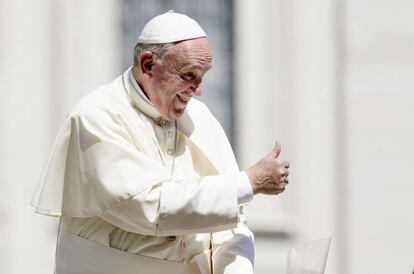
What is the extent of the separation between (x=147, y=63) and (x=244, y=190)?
1.68 ft

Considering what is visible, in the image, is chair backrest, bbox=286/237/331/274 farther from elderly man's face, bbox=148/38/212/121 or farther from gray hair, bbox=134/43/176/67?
gray hair, bbox=134/43/176/67

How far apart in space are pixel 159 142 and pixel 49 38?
6135 millimetres

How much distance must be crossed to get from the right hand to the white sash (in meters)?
0.41

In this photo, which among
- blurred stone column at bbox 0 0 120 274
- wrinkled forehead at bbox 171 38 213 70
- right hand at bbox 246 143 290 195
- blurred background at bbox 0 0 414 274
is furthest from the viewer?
blurred stone column at bbox 0 0 120 274

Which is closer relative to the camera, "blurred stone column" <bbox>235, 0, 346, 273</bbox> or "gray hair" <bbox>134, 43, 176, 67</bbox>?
"gray hair" <bbox>134, 43, 176, 67</bbox>

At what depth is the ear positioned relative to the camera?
5422mm

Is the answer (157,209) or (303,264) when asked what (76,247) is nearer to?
(157,209)

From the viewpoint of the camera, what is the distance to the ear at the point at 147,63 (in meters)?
5.42

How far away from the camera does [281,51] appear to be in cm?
1138

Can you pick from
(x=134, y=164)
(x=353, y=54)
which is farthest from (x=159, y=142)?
(x=353, y=54)

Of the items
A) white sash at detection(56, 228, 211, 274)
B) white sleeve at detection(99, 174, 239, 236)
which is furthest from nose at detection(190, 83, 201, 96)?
white sash at detection(56, 228, 211, 274)

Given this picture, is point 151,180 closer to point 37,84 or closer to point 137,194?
point 137,194

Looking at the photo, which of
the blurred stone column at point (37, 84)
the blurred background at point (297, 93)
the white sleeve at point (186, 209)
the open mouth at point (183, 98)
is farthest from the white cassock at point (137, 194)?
the blurred stone column at point (37, 84)

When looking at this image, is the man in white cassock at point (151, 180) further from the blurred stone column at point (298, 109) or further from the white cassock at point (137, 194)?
the blurred stone column at point (298, 109)
